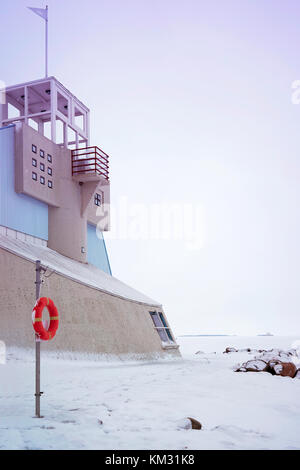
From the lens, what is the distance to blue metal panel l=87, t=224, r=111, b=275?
3619 cm

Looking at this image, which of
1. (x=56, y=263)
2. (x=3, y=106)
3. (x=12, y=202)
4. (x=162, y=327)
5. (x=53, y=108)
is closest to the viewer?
(x=56, y=263)

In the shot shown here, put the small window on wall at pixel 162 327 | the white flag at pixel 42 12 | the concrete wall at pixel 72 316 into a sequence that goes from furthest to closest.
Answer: the white flag at pixel 42 12, the small window on wall at pixel 162 327, the concrete wall at pixel 72 316

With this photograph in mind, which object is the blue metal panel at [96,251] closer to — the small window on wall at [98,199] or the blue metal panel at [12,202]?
the small window on wall at [98,199]

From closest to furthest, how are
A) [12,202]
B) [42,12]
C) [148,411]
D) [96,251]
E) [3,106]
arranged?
[148,411] < [12,202] < [3,106] < [96,251] < [42,12]

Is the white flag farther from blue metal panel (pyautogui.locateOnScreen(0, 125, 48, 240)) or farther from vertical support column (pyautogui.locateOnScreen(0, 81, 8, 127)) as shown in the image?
blue metal panel (pyautogui.locateOnScreen(0, 125, 48, 240))

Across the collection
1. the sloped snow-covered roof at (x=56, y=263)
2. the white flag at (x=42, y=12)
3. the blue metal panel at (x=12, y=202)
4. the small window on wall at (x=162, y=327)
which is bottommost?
the small window on wall at (x=162, y=327)

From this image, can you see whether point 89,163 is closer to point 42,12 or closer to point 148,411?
point 42,12

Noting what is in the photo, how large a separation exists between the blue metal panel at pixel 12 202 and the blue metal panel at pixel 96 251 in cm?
650

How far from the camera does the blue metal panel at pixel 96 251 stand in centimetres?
3619

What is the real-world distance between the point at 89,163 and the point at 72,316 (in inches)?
592

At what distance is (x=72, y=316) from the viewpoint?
20906 mm

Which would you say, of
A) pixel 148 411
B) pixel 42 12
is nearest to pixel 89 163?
pixel 42 12

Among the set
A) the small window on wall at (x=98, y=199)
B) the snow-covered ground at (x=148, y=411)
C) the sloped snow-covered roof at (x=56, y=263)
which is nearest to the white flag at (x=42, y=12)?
the small window on wall at (x=98, y=199)

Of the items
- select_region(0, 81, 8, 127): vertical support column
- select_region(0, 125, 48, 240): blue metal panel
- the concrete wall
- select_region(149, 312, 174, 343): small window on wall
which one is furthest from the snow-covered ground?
select_region(0, 81, 8, 127): vertical support column
